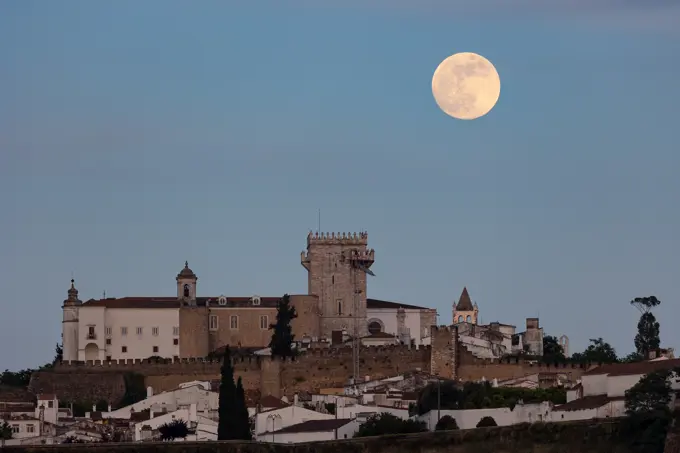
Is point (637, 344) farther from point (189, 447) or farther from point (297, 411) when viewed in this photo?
point (189, 447)

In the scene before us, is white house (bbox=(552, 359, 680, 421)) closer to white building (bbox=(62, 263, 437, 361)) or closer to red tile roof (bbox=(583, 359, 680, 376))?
red tile roof (bbox=(583, 359, 680, 376))

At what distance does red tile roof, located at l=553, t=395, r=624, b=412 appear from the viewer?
239 feet

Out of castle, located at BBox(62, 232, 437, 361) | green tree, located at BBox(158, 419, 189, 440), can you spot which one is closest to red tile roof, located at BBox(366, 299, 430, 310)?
castle, located at BBox(62, 232, 437, 361)

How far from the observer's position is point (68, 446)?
7294 centimetres

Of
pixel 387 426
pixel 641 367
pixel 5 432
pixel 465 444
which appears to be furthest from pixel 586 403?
pixel 5 432

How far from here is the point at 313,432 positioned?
74.1 m

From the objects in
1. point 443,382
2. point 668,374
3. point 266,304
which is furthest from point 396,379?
point 668,374

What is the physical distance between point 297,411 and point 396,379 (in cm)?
1149

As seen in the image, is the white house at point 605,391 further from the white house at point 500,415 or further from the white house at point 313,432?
the white house at point 313,432

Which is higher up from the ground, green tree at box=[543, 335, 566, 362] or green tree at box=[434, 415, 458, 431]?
green tree at box=[543, 335, 566, 362]

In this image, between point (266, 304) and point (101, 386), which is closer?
point (101, 386)

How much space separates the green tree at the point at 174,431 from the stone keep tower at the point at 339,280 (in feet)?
71.8

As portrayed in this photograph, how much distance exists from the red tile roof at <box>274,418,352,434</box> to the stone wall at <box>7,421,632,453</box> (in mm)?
1878

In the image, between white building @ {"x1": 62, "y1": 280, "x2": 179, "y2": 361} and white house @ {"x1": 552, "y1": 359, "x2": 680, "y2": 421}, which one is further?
white building @ {"x1": 62, "y1": 280, "x2": 179, "y2": 361}
